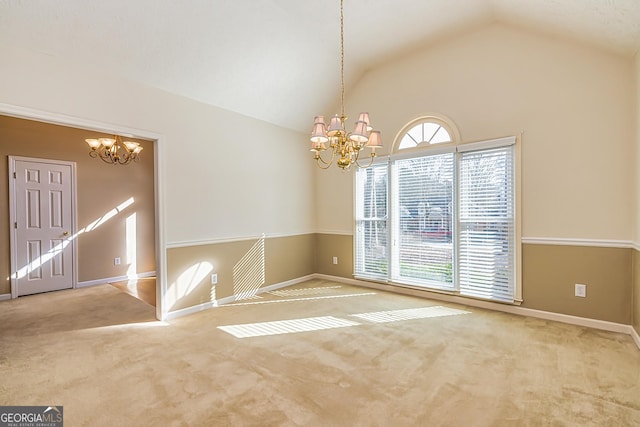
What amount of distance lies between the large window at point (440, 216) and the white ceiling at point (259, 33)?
1232 mm

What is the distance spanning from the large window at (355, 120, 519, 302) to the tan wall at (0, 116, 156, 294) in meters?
4.32

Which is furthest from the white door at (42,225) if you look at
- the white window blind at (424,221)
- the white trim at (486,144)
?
the white trim at (486,144)

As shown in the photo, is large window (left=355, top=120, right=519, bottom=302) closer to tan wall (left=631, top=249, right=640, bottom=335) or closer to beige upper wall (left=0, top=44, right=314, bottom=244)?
tan wall (left=631, top=249, right=640, bottom=335)

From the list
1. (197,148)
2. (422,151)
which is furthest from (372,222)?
(197,148)

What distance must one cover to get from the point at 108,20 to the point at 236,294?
3.42 m

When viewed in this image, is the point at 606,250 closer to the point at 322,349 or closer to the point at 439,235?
the point at 439,235

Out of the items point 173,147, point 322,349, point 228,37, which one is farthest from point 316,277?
point 228,37

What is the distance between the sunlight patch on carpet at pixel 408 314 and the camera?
3.57 meters

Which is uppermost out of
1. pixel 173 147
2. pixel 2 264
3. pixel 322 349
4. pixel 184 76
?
pixel 184 76

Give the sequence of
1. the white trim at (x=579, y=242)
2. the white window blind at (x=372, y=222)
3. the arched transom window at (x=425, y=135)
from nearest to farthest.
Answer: the white trim at (x=579, y=242)
the arched transom window at (x=425, y=135)
the white window blind at (x=372, y=222)

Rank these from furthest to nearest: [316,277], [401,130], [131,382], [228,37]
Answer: [316,277] < [401,130] < [228,37] < [131,382]

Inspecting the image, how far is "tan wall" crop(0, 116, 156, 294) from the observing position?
4.55m

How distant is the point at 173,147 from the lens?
365 centimetres

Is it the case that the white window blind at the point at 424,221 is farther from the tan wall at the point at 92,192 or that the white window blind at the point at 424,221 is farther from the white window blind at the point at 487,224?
the tan wall at the point at 92,192
